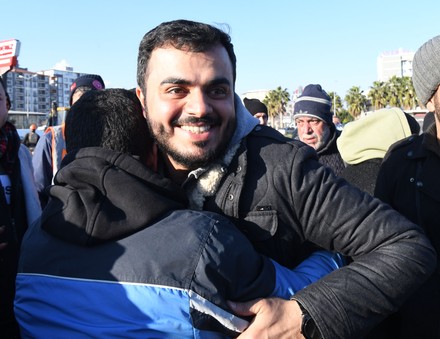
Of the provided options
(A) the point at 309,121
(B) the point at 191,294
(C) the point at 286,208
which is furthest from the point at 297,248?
(A) the point at 309,121

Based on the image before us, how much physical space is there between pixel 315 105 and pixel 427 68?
2.99m

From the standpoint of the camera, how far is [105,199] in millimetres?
1441

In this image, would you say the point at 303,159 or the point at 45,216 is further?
the point at 303,159

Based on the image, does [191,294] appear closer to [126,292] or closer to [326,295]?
[126,292]

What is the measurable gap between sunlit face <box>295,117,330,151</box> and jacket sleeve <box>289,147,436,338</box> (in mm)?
3530

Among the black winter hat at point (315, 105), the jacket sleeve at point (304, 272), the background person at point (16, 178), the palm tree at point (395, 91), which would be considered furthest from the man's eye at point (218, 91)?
the palm tree at point (395, 91)

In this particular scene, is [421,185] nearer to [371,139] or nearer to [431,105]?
[431,105]

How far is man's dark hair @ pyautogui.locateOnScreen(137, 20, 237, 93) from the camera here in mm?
1835

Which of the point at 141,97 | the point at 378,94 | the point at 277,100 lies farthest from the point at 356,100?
the point at 141,97

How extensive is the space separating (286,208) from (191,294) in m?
0.58

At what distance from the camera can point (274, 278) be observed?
154 centimetres

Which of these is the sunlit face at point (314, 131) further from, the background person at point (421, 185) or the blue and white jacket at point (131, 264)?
the blue and white jacket at point (131, 264)

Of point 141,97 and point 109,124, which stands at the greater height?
point 141,97

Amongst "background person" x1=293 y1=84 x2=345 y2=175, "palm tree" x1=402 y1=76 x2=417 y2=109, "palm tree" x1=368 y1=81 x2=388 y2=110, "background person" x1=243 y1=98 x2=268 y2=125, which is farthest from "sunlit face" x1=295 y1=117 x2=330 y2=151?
"palm tree" x1=368 y1=81 x2=388 y2=110
